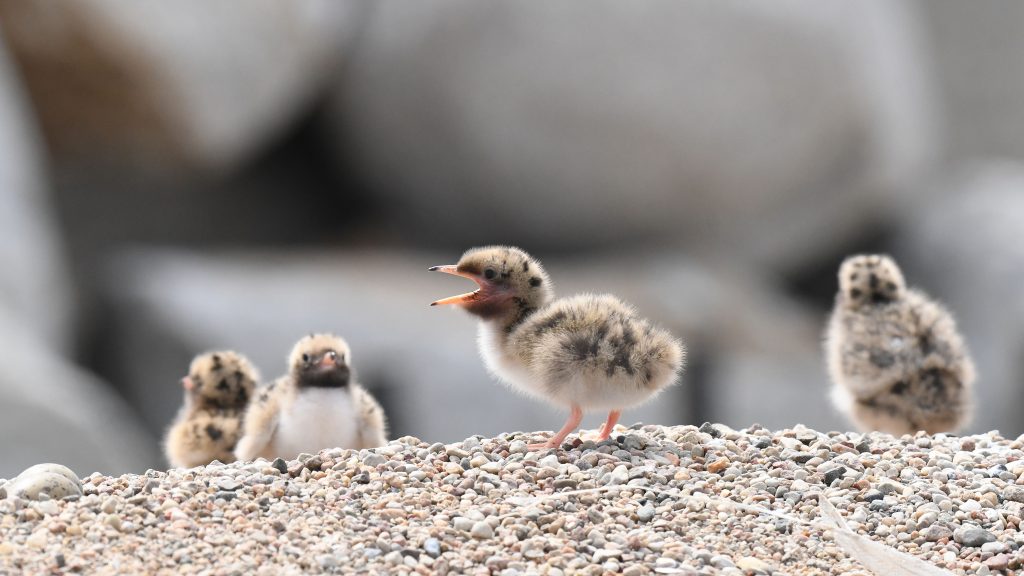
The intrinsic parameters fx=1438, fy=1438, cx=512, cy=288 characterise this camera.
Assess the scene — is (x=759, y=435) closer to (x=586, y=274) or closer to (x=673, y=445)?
(x=673, y=445)

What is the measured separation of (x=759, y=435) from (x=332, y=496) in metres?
1.65

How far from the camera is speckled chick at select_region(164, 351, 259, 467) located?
6.18m

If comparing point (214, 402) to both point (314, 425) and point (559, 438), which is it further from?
point (559, 438)

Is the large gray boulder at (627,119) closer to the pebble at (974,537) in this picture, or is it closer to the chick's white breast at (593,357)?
the chick's white breast at (593,357)

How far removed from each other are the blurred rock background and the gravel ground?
29.8 feet

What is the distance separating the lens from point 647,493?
14.4ft

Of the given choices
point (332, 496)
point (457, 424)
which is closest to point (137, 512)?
point (332, 496)

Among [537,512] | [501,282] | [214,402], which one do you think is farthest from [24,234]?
[537,512]

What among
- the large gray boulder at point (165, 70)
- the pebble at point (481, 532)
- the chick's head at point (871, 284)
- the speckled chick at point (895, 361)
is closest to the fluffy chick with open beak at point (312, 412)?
the pebble at point (481, 532)

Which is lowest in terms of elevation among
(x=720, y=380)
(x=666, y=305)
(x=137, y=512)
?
(x=137, y=512)

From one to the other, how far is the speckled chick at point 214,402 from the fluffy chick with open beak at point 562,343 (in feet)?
4.95

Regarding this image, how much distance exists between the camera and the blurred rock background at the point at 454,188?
14.8 meters

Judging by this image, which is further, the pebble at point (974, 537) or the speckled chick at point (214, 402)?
the speckled chick at point (214, 402)

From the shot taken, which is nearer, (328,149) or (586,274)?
(586,274)
